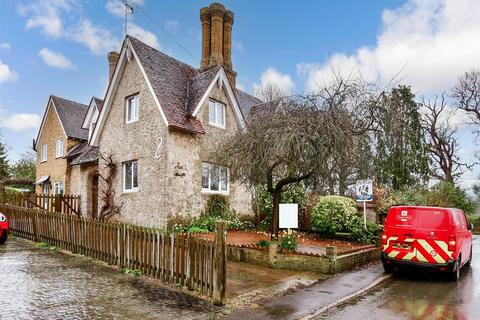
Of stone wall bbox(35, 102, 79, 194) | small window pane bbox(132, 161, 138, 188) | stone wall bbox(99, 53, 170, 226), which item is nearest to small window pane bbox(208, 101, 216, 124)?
stone wall bbox(99, 53, 170, 226)

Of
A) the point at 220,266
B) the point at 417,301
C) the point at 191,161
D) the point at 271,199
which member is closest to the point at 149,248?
the point at 220,266

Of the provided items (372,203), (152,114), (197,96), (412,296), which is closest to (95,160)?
(152,114)

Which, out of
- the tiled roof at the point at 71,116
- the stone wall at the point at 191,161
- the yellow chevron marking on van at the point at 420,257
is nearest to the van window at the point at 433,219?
the yellow chevron marking on van at the point at 420,257

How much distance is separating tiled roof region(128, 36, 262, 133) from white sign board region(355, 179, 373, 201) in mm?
7790

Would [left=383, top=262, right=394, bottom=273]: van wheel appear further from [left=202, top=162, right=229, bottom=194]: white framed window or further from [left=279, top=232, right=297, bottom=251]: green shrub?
[left=202, top=162, right=229, bottom=194]: white framed window

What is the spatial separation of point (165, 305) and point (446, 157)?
4024 centimetres

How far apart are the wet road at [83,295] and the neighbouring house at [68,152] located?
12.4 meters

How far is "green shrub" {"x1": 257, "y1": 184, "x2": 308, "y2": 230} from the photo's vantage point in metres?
19.0

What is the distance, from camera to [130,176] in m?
18.7

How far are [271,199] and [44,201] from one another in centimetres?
1334

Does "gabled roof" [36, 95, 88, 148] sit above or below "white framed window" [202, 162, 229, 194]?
above

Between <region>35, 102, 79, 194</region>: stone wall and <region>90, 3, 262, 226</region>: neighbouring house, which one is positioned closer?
<region>90, 3, 262, 226</region>: neighbouring house

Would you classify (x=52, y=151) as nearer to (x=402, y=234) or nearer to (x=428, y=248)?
(x=402, y=234)

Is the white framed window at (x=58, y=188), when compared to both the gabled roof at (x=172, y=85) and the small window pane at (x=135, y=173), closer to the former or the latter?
the gabled roof at (x=172, y=85)
